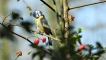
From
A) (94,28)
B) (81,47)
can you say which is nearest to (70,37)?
(81,47)

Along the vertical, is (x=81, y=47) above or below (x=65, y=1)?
below

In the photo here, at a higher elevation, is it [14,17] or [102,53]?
[14,17]

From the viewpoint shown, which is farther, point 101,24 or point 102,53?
point 101,24

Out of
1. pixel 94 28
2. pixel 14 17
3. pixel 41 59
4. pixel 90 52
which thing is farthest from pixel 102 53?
pixel 94 28

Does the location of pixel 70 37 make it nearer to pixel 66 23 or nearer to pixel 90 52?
pixel 90 52

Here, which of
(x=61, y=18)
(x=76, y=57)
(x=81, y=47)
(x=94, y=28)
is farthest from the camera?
(x=94, y=28)

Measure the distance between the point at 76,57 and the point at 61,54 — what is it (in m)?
0.04

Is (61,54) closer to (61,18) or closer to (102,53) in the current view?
(102,53)

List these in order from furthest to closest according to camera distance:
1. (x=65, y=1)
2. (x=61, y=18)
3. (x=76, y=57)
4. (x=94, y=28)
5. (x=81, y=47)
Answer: (x=94, y=28) → (x=65, y=1) → (x=61, y=18) → (x=81, y=47) → (x=76, y=57)

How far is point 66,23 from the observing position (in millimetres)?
1111

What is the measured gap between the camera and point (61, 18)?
111 cm

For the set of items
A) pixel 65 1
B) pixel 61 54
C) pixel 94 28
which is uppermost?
pixel 65 1

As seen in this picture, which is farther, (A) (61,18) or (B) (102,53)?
(A) (61,18)

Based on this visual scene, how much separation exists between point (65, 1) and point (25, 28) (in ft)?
1.41
